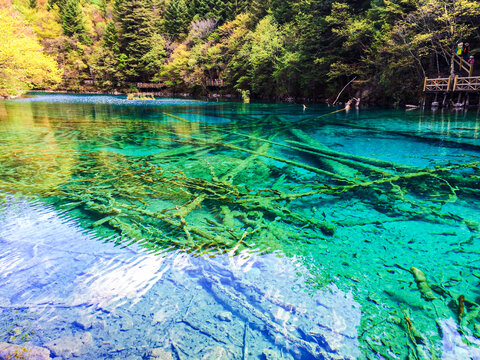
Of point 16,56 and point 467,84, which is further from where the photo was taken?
point 467,84

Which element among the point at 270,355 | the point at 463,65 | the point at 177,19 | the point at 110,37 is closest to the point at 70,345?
the point at 270,355

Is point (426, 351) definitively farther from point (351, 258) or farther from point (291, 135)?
point (291, 135)

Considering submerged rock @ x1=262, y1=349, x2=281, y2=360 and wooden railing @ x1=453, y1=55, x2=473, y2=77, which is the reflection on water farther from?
wooden railing @ x1=453, y1=55, x2=473, y2=77

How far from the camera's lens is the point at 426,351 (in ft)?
6.14

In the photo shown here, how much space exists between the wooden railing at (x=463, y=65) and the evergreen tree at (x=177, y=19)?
4538 cm

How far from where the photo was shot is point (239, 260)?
289 centimetres

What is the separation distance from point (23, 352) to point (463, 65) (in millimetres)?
24074

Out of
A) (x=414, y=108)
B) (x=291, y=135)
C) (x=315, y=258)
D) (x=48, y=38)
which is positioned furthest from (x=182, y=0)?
(x=315, y=258)

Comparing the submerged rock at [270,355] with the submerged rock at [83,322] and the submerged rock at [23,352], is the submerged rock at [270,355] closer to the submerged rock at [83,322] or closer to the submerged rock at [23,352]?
the submerged rock at [83,322]

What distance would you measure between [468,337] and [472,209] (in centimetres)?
279

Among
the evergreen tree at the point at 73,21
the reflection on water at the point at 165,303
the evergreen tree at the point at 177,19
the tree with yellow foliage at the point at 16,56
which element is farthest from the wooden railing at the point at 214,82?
the reflection on water at the point at 165,303

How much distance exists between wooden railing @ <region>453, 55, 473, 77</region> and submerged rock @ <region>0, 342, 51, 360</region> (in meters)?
22.3

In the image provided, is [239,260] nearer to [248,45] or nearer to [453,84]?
[453,84]

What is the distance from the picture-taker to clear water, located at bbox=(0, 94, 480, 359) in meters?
1.99
